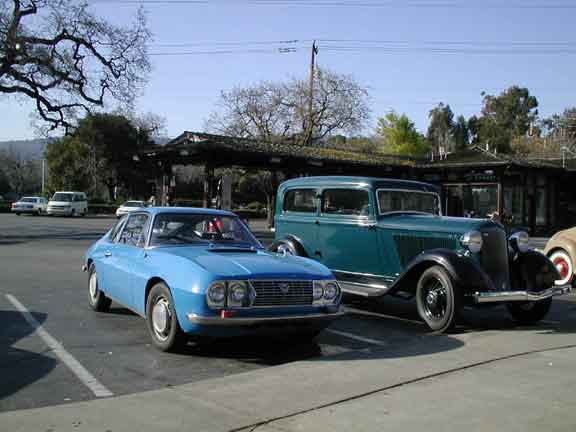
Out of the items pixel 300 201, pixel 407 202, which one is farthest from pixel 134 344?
pixel 407 202

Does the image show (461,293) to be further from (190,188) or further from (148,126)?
(148,126)

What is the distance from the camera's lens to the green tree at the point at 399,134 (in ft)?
174

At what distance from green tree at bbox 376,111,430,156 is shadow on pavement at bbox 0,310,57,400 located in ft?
157

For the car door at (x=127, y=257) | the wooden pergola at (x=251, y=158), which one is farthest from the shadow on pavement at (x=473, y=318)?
the wooden pergola at (x=251, y=158)

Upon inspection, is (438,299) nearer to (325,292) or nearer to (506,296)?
(506,296)

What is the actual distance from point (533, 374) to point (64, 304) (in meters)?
6.52

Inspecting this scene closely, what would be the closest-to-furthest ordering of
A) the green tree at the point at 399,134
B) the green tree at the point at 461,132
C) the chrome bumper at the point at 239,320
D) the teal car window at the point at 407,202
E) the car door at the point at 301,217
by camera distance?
the chrome bumper at the point at 239,320 → the teal car window at the point at 407,202 → the car door at the point at 301,217 → the green tree at the point at 399,134 → the green tree at the point at 461,132

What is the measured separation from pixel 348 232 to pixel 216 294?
12.9 feet

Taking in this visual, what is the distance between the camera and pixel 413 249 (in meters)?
8.41

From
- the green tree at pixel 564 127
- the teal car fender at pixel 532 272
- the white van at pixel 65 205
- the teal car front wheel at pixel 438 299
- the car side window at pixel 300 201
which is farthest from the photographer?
the green tree at pixel 564 127

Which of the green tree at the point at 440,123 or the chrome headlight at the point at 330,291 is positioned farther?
the green tree at the point at 440,123

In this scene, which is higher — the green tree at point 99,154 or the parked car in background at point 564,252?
the green tree at point 99,154

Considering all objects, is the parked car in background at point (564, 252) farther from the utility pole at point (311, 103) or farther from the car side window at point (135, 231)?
the utility pole at point (311, 103)

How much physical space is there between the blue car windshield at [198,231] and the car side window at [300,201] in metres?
2.59
